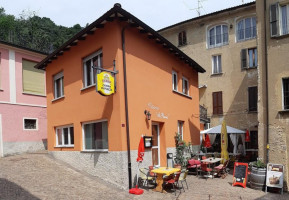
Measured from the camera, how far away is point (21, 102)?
16.3 m

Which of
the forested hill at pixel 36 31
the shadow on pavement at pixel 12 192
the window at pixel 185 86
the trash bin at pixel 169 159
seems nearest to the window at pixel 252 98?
the window at pixel 185 86

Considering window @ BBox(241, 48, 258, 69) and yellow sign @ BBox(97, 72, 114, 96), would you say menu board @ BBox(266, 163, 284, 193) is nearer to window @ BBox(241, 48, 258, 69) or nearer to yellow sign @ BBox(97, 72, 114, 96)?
yellow sign @ BBox(97, 72, 114, 96)

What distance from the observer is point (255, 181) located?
10.4m

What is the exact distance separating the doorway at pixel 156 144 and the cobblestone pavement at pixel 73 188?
1.64 metres

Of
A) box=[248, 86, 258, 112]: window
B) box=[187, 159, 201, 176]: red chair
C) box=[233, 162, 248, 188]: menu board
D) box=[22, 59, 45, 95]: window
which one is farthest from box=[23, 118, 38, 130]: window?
box=[248, 86, 258, 112]: window

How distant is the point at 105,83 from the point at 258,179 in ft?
22.6

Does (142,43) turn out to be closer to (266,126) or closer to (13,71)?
(266,126)

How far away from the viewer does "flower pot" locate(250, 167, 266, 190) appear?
405 inches

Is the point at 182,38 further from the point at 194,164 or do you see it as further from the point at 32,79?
the point at 194,164

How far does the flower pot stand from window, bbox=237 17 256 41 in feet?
49.7

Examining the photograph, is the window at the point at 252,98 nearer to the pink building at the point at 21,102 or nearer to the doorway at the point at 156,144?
the doorway at the point at 156,144

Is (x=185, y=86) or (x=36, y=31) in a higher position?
(x=36, y=31)

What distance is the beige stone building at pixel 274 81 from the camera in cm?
1084

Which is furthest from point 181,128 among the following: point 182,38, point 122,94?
point 182,38
